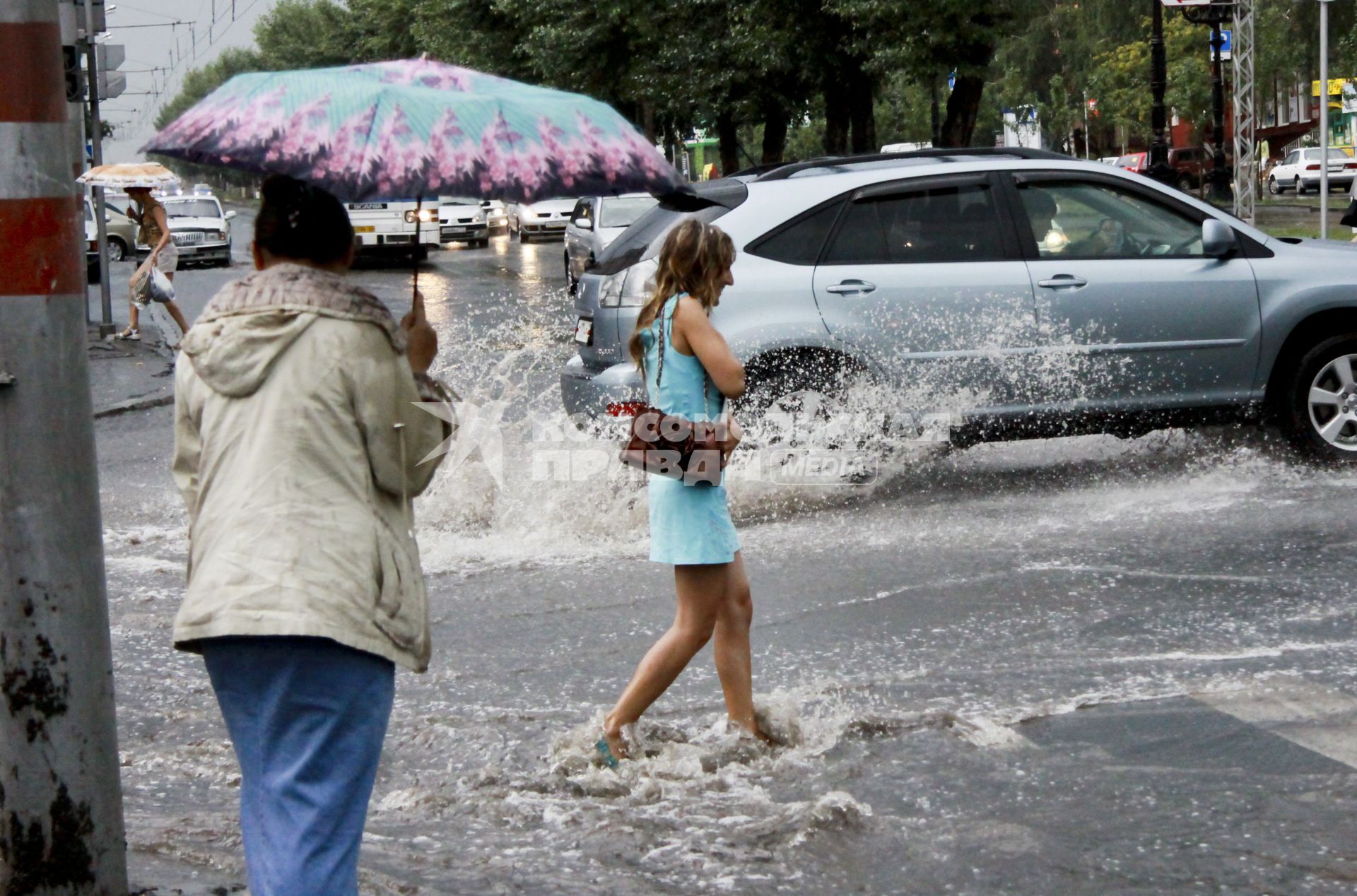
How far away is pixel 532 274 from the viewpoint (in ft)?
103

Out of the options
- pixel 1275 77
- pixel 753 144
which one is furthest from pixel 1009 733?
pixel 753 144

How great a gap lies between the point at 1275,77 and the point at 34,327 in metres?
63.5

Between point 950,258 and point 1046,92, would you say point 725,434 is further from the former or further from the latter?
point 1046,92

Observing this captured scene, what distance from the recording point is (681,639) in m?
4.91

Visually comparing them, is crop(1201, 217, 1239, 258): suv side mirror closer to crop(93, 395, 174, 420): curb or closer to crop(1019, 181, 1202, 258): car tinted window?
crop(1019, 181, 1202, 258): car tinted window

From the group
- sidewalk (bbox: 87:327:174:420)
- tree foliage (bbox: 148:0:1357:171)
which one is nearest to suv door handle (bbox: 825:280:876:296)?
sidewalk (bbox: 87:327:174:420)

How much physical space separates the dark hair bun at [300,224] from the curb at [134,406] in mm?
10823

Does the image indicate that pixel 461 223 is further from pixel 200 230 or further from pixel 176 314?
pixel 176 314

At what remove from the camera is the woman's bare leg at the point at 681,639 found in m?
4.89

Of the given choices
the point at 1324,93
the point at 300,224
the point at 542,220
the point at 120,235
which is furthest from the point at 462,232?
the point at 300,224

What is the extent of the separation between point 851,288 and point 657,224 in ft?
3.65

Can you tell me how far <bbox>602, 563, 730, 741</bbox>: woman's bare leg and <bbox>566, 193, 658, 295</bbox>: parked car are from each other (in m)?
17.9

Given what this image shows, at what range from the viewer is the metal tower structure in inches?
1097

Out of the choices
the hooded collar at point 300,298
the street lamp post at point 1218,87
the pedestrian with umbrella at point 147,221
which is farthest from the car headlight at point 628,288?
the street lamp post at point 1218,87
